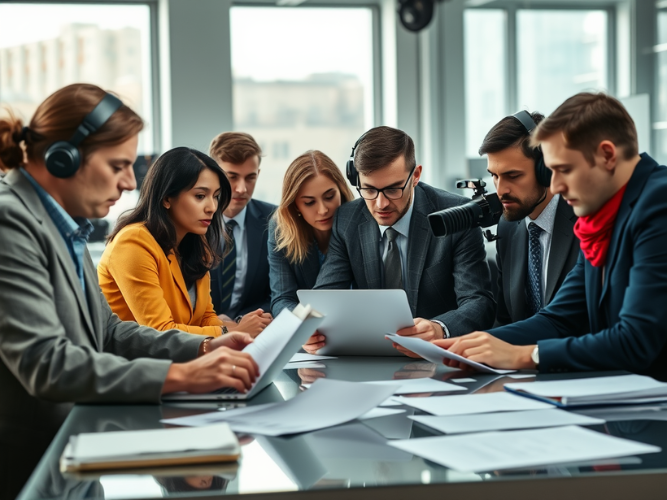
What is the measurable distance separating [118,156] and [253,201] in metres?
2.00

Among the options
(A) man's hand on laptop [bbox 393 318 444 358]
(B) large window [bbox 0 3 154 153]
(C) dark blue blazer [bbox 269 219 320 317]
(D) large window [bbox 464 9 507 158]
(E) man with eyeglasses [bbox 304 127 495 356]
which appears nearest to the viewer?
(A) man's hand on laptop [bbox 393 318 444 358]

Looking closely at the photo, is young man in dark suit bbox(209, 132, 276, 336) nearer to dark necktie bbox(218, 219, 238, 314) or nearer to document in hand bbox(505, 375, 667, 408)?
dark necktie bbox(218, 219, 238, 314)

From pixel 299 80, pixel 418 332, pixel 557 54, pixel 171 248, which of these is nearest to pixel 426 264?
pixel 418 332

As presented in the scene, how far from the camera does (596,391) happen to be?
155 cm

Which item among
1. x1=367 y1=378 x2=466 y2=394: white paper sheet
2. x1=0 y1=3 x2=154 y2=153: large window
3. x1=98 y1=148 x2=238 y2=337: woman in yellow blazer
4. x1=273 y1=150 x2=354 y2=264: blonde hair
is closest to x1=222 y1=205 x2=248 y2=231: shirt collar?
x1=273 y1=150 x2=354 y2=264: blonde hair

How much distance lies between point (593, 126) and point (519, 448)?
0.92 metres

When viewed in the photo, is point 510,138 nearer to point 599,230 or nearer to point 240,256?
point 599,230

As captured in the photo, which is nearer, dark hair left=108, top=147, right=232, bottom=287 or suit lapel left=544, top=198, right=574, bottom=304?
suit lapel left=544, top=198, right=574, bottom=304

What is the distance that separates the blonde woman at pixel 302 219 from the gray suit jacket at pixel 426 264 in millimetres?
167


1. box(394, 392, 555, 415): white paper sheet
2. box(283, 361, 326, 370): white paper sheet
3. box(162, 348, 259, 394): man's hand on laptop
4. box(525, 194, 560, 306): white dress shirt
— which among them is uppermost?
box(525, 194, 560, 306): white dress shirt

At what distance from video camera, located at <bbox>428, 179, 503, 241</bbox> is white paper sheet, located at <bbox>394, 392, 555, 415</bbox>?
26.9 inches

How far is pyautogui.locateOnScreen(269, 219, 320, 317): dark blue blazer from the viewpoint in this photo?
9.95ft

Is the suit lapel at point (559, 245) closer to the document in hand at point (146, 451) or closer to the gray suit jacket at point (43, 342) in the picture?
the gray suit jacket at point (43, 342)

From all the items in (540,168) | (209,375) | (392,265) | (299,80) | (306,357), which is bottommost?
(306,357)
